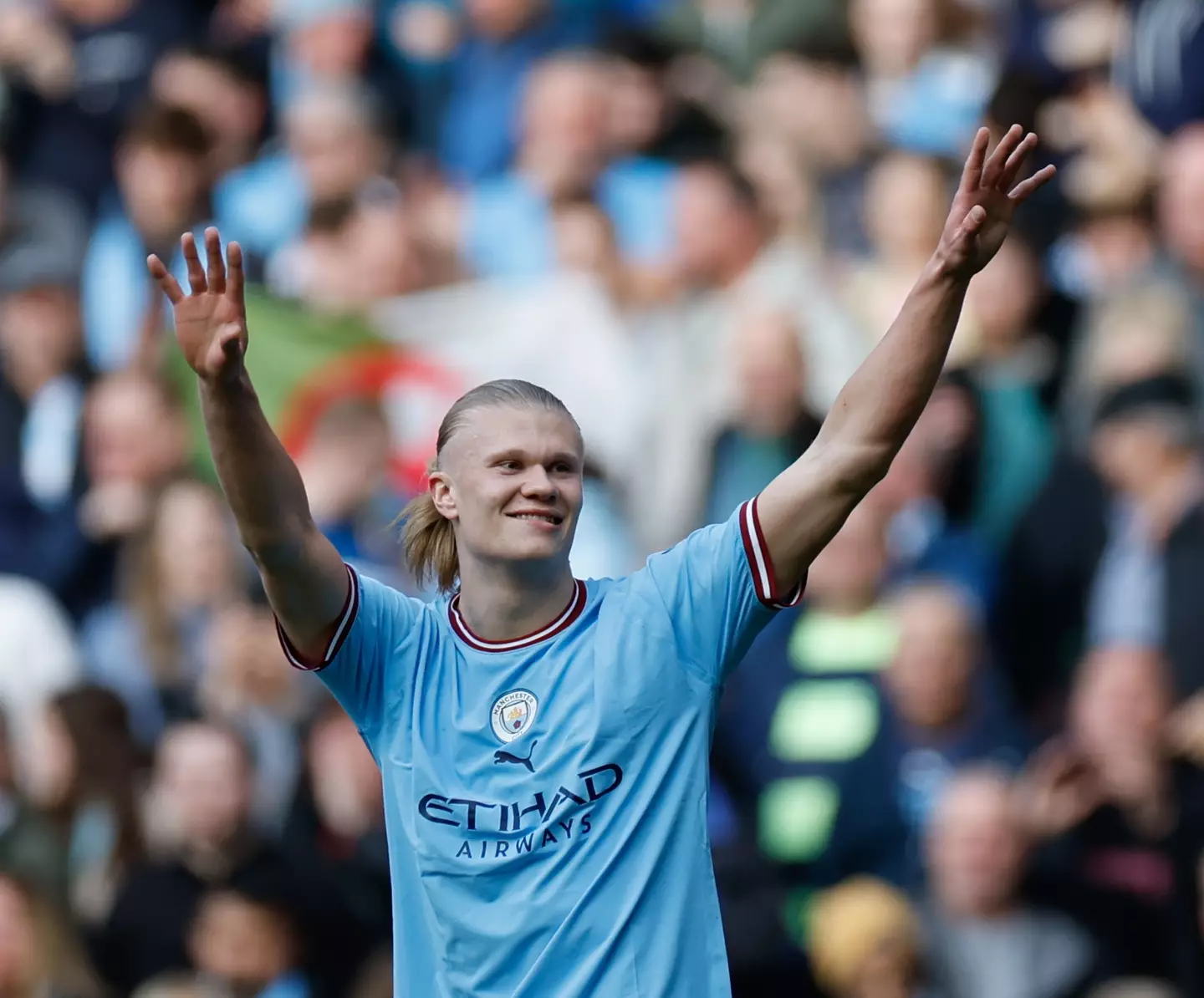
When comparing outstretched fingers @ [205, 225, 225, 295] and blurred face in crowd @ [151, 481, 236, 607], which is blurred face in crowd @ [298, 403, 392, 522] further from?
outstretched fingers @ [205, 225, 225, 295]

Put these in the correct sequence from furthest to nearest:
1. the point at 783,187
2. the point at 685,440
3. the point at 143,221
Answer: the point at 143,221 < the point at 783,187 < the point at 685,440

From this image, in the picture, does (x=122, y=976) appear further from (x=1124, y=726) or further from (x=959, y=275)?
(x=959, y=275)

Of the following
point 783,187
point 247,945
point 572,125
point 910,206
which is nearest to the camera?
point 247,945

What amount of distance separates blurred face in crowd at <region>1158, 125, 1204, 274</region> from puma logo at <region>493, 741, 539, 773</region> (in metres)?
4.64

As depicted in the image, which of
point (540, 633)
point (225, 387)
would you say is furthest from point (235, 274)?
point (540, 633)

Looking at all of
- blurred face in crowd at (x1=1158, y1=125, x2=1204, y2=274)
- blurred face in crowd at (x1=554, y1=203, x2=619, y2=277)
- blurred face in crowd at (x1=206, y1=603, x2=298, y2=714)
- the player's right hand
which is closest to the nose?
the player's right hand

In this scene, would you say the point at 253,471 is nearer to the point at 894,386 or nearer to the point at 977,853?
the point at 894,386

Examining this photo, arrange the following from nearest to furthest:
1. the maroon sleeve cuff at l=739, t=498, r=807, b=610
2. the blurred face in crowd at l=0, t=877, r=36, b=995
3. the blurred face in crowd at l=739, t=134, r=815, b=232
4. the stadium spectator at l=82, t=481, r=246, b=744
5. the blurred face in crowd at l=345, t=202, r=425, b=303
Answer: the maroon sleeve cuff at l=739, t=498, r=807, b=610 < the blurred face in crowd at l=0, t=877, r=36, b=995 < the stadium spectator at l=82, t=481, r=246, b=744 < the blurred face in crowd at l=739, t=134, r=815, b=232 < the blurred face in crowd at l=345, t=202, r=425, b=303

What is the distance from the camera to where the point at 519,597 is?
433cm

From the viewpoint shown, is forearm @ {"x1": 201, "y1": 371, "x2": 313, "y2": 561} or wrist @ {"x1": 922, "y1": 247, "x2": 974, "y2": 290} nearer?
wrist @ {"x1": 922, "y1": 247, "x2": 974, "y2": 290}

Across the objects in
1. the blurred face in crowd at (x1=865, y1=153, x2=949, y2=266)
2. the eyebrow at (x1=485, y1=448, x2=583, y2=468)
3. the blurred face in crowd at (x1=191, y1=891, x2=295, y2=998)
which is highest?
the blurred face in crowd at (x1=865, y1=153, x2=949, y2=266)

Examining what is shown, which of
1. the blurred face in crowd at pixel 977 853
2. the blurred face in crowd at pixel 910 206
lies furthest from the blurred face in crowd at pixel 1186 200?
the blurred face in crowd at pixel 977 853

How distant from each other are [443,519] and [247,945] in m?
3.93

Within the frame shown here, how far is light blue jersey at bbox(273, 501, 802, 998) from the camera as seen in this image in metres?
4.08
